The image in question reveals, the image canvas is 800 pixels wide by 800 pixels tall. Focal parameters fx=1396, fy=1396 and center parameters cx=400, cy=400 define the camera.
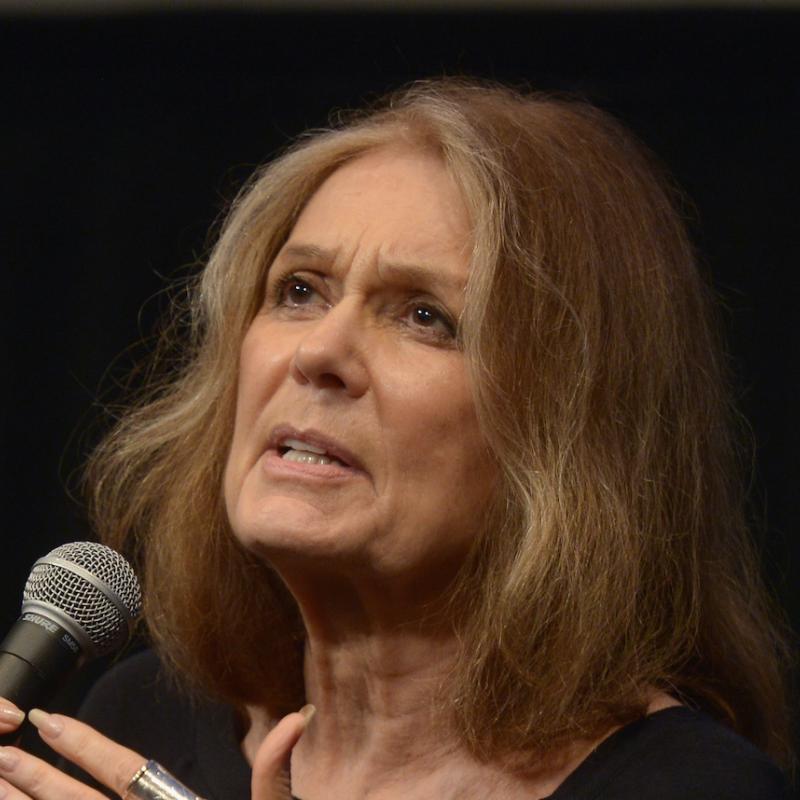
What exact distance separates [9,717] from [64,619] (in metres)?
0.13

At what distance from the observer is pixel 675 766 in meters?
1.74

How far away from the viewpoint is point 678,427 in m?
1.95

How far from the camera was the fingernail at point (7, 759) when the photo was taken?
55.9 inches

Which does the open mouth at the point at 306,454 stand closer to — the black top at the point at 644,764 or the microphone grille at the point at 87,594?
the microphone grille at the point at 87,594

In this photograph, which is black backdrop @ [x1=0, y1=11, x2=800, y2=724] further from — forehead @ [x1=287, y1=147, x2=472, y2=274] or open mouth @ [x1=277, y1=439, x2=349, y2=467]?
open mouth @ [x1=277, y1=439, x2=349, y2=467]

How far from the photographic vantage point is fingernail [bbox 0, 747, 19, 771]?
142 centimetres

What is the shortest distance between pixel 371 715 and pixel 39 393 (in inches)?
47.5

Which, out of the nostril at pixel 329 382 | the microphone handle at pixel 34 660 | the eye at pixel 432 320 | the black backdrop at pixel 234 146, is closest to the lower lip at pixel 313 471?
the nostril at pixel 329 382

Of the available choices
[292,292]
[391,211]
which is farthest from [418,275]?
[292,292]

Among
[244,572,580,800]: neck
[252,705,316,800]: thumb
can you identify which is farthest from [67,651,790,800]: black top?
[252,705,316,800]: thumb

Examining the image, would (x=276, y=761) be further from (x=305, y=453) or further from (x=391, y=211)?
(x=391, y=211)

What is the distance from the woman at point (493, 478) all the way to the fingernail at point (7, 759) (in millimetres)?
463

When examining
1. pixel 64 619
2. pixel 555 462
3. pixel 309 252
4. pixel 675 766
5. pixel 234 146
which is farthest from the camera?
pixel 234 146

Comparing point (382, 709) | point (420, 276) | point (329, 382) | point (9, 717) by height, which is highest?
point (420, 276)
